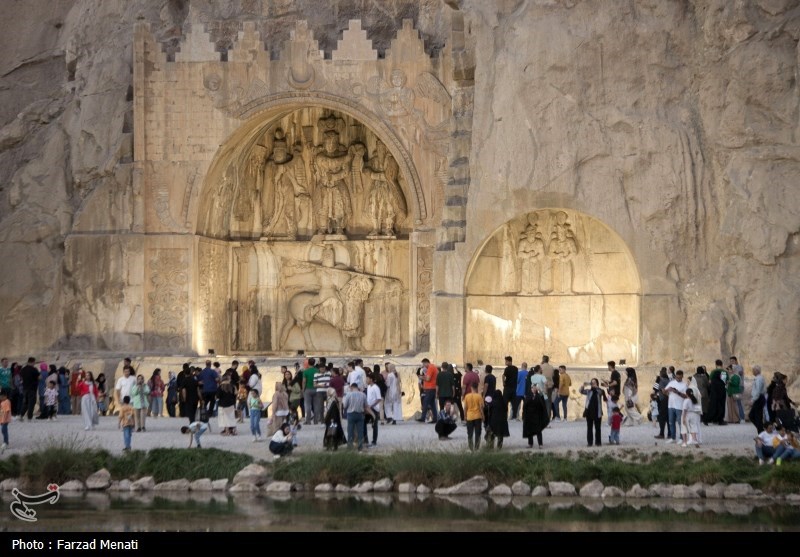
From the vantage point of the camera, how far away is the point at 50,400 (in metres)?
30.1

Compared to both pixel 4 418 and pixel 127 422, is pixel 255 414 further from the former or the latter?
pixel 4 418

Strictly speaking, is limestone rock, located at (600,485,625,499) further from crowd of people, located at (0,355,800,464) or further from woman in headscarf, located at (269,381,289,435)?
woman in headscarf, located at (269,381,289,435)

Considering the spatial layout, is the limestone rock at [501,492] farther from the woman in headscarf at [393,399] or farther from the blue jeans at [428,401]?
the woman in headscarf at [393,399]

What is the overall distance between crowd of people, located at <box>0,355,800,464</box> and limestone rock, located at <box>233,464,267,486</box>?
781 millimetres

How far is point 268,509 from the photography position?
21609mm

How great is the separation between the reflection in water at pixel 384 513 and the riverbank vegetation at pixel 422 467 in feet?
1.44

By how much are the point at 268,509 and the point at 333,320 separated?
56.3ft

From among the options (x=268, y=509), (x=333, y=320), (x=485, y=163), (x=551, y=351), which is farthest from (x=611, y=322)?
(x=268, y=509)

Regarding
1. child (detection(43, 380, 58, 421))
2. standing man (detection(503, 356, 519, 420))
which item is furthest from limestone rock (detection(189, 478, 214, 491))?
child (detection(43, 380, 58, 421))

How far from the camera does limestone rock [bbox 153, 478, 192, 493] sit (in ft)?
76.6

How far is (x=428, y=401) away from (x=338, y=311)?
952cm
